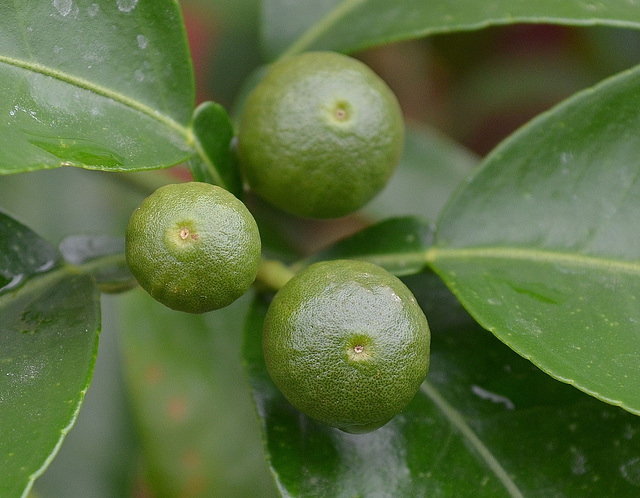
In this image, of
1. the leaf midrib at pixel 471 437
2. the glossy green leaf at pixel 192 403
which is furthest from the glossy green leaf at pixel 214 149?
the glossy green leaf at pixel 192 403

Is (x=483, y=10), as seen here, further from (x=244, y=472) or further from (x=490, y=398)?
(x=244, y=472)

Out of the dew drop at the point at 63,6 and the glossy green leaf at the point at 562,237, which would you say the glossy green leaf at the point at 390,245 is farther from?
the dew drop at the point at 63,6

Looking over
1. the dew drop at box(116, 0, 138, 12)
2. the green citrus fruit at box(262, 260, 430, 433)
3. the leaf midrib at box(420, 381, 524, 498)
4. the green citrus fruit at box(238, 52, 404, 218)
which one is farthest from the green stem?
the dew drop at box(116, 0, 138, 12)

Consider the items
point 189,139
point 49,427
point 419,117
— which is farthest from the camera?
point 419,117

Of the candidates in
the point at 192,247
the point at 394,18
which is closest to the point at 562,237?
the point at 394,18

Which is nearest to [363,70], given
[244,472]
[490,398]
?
[490,398]

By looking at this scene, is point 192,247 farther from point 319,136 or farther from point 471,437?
point 471,437
